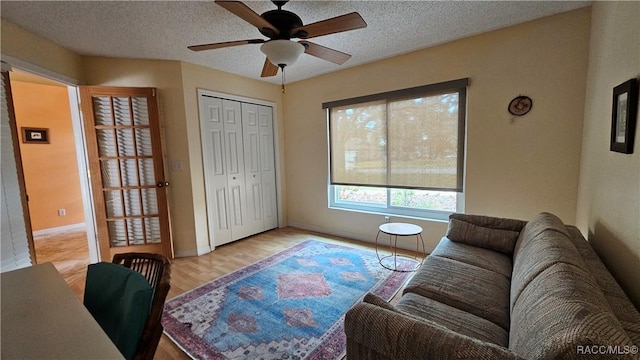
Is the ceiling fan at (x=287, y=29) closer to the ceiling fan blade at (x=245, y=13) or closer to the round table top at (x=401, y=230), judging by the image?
the ceiling fan blade at (x=245, y=13)

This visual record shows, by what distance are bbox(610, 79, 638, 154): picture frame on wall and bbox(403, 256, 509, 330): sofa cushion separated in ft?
3.24

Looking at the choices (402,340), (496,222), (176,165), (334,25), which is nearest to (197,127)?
(176,165)

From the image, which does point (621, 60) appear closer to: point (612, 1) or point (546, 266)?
point (612, 1)

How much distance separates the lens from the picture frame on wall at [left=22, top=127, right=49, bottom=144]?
424cm

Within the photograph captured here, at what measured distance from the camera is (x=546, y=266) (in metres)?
1.18

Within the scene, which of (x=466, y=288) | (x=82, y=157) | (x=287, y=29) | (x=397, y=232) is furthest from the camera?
(x=82, y=157)

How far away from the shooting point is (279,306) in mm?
2201

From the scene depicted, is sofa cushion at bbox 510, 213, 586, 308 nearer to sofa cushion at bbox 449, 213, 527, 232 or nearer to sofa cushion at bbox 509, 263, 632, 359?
sofa cushion at bbox 509, 263, 632, 359

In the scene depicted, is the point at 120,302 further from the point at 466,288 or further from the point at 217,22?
the point at 217,22

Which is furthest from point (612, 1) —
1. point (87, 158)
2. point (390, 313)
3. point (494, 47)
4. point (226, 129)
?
point (87, 158)

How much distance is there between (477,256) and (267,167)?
3.24m

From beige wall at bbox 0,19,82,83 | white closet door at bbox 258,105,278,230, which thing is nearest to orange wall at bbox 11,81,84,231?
beige wall at bbox 0,19,82,83

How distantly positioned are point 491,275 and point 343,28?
1.94m

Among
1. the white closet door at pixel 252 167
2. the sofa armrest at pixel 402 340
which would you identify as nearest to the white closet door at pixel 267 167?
the white closet door at pixel 252 167
